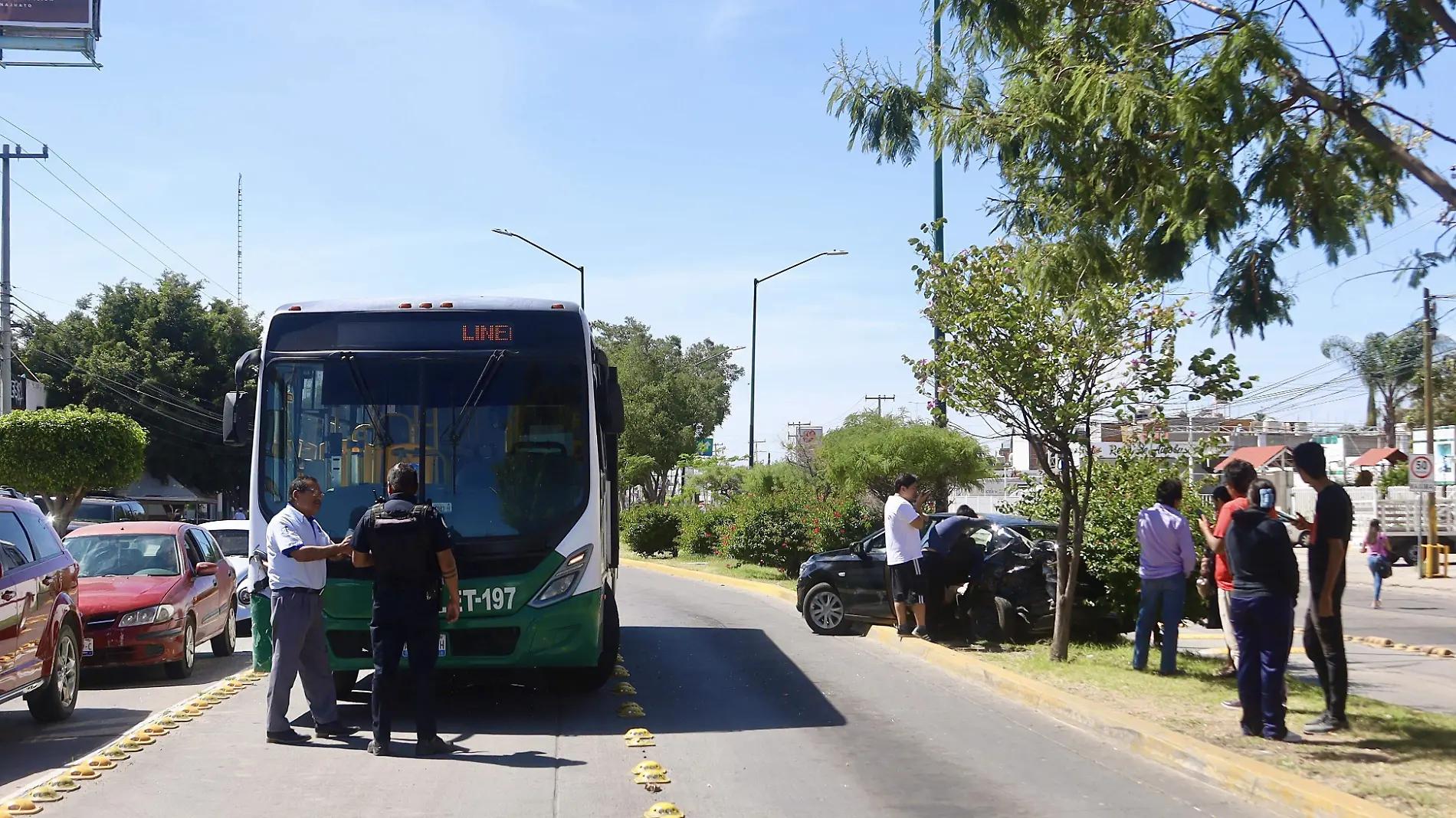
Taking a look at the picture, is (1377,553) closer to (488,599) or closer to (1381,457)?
(488,599)

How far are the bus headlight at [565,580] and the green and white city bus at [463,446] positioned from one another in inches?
0.4

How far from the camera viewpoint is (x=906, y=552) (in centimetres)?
1384

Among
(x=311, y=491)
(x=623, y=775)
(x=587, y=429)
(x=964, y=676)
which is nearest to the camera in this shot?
(x=623, y=775)

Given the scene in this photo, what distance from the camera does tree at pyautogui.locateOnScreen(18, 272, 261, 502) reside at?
5603 centimetres

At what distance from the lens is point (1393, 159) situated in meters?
8.08

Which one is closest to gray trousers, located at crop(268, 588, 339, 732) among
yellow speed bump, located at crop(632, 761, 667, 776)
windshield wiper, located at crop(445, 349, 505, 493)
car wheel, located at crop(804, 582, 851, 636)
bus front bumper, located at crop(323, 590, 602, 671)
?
bus front bumper, located at crop(323, 590, 602, 671)

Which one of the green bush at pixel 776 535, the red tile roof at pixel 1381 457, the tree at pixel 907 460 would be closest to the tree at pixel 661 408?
the tree at pixel 907 460

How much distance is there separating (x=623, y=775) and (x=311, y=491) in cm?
288

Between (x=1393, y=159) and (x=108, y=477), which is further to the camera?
(x=108, y=477)

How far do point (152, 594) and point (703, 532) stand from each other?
23101 mm

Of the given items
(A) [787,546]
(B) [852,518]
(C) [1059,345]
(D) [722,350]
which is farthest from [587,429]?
(D) [722,350]

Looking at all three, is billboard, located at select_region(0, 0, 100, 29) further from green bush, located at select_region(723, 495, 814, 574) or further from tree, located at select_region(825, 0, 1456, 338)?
tree, located at select_region(825, 0, 1456, 338)

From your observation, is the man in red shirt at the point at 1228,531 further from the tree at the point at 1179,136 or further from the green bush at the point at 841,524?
the green bush at the point at 841,524

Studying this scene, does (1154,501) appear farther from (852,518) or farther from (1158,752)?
(852,518)
